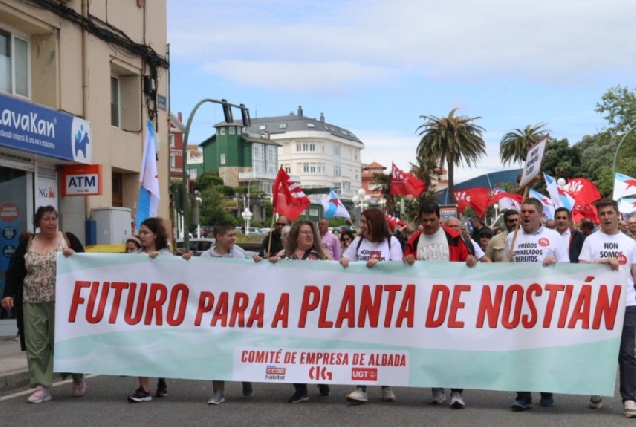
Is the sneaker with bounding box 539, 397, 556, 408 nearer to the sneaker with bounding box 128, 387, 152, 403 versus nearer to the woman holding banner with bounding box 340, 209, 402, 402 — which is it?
the woman holding banner with bounding box 340, 209, 402, 402

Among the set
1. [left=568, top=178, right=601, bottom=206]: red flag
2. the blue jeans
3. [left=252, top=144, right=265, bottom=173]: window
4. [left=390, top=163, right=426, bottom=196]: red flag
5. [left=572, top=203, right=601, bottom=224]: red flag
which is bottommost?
the blue jeans

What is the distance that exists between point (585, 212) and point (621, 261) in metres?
14.7

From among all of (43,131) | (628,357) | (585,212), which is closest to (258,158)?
(585,212)

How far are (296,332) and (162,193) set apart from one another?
14433 mm

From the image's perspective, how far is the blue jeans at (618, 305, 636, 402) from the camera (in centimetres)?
784

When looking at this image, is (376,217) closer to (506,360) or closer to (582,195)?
(506,360)

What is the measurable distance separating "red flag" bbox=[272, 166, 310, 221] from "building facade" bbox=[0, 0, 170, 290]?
375 centimetres

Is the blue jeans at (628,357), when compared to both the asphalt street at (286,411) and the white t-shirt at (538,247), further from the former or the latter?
the white t-shirt at (538,247)

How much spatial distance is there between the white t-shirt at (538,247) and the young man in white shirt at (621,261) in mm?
216

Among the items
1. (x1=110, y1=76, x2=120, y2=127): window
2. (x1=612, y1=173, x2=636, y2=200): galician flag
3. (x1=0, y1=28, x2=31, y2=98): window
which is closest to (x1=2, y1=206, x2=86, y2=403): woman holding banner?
(x1=0, y1=28, x2=31, y2=98): window

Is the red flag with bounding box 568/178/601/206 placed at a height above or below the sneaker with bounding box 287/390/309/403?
above

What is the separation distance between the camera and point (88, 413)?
803 centimetres

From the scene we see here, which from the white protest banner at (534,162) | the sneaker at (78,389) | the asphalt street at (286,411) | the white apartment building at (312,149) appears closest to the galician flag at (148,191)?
the asphalt street at (286,411)

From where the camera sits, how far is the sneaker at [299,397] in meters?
8.54
